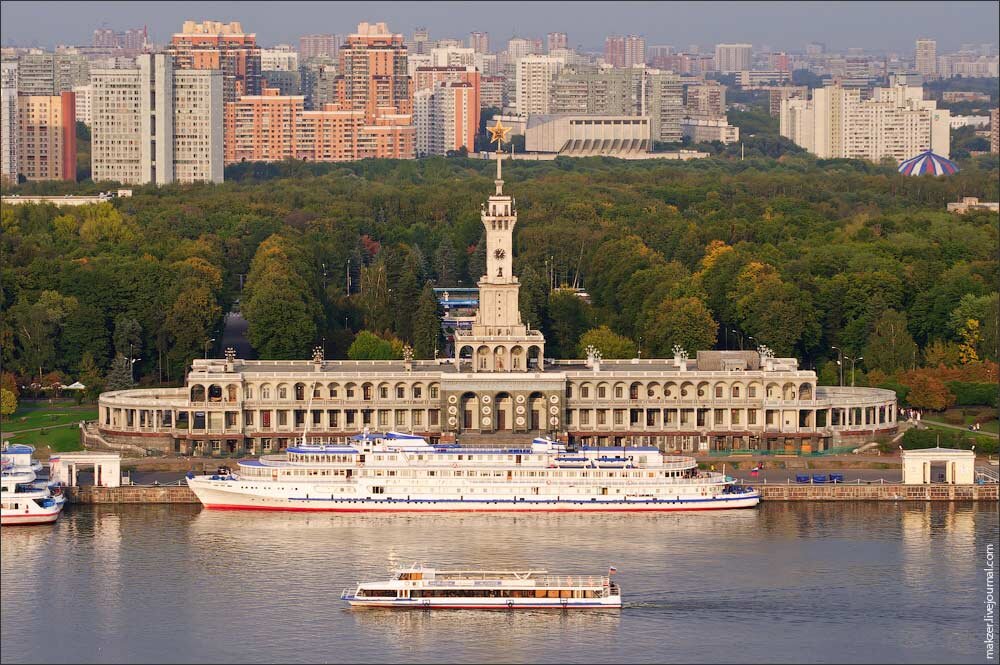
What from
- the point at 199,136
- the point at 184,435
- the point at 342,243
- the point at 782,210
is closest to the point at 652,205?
the point at 782,210

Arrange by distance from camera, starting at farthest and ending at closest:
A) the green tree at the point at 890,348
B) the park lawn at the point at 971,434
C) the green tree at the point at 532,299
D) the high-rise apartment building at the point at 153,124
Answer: the high-rise apartment building at the point at 153,124
the green tree at the point at 532,299
the green tree at the point at 890,348
the park lawn at the point at 971,434

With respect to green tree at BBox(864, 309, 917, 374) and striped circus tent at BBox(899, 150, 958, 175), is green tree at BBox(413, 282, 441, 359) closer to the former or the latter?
green tree at BBox(864, 309, 917, 374)

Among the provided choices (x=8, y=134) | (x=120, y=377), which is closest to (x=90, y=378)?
(x=120, y=377)

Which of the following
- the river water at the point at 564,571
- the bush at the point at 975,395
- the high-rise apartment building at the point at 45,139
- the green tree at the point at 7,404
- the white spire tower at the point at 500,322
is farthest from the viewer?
the high-rise apartment building at the point at 45,139

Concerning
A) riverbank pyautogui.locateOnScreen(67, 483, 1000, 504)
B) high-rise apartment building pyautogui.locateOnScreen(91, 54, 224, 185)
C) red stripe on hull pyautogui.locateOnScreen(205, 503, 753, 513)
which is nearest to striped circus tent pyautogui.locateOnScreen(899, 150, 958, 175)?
high-rise apartment building pyautogui.locateOnScreen(91, 54, 224, 185)

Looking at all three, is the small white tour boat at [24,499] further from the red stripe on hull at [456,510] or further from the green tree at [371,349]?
the green tree at [371,349]

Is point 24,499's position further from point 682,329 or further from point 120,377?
point 682,329

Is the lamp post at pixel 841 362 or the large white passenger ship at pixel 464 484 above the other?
the lamp post at pixel 841 362

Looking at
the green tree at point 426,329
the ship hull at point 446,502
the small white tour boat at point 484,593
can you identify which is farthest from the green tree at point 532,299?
the small white tour boat at point 484,593
